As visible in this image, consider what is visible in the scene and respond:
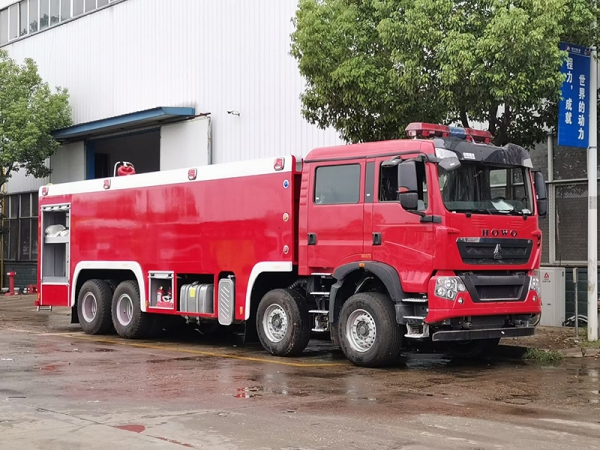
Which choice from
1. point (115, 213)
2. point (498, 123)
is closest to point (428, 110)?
point (498, 123)

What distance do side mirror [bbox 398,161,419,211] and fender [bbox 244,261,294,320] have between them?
2.59 m

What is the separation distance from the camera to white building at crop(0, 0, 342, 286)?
1009 inches

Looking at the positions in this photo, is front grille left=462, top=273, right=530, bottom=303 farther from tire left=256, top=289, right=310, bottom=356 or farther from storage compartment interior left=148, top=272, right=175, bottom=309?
storage compartment interior left=148, top=272, right=175, bottom=309

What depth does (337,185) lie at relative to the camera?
13.7 meters

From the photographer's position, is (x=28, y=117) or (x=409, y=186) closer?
(x=409, y=186)

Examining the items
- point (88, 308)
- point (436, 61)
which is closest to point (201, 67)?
point (88, 308)

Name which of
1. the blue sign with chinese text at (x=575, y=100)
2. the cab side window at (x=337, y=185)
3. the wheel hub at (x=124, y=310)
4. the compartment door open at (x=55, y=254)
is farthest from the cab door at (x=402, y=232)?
the compartment door open at (x=55, y=254)

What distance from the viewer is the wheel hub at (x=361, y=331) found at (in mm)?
13086

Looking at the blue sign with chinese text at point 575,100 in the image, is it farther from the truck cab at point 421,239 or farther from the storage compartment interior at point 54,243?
the storage compartment interior at point 54,243

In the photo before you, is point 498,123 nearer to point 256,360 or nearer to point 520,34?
point 520,34

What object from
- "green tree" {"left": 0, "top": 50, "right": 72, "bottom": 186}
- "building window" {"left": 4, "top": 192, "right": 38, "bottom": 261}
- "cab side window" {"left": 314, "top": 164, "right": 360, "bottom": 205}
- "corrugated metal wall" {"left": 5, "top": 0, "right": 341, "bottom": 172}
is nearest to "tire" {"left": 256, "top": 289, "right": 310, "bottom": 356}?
"cab side window" {"left": 314, "top": 164, "right": 360, "bottom": 205}

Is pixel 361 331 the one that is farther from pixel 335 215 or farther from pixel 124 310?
pixel 124 310

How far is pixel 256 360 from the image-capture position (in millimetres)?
14164

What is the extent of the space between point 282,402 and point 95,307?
30.9ft
